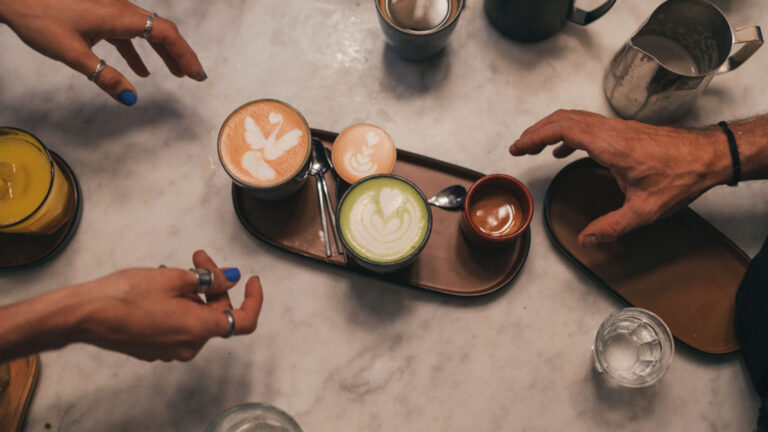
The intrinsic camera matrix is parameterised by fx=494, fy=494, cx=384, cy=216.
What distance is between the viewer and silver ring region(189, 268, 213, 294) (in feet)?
3.46

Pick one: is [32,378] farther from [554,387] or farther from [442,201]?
[554,387]

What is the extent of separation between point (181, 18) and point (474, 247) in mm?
1073

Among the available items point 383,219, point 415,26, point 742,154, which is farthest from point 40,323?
point 742,154

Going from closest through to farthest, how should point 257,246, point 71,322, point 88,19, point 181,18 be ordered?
point 71,322 → point 88,19 → point 257,246 → point 181,18

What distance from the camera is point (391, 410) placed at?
1.24 meters

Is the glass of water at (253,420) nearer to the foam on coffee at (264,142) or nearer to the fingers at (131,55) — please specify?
the foam on coffee at (264,142)

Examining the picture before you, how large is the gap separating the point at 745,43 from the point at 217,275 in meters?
1.35

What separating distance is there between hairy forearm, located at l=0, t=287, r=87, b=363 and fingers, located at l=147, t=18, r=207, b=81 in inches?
25.5

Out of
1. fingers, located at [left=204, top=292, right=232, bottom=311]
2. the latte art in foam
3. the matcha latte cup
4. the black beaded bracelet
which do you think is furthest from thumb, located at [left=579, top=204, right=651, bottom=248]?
fingers, located at [left=204, top=292, right=232, bottom=311]

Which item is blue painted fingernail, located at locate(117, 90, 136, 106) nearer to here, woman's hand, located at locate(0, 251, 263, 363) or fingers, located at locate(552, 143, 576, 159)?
woman's hand, located at locate(0, 251, 263, 363)

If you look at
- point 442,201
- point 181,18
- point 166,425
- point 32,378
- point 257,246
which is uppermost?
point 181,18

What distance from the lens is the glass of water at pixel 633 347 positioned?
3.92 ft

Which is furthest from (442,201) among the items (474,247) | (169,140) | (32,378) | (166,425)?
(32,378)

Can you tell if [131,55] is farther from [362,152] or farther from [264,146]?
[362,152]
